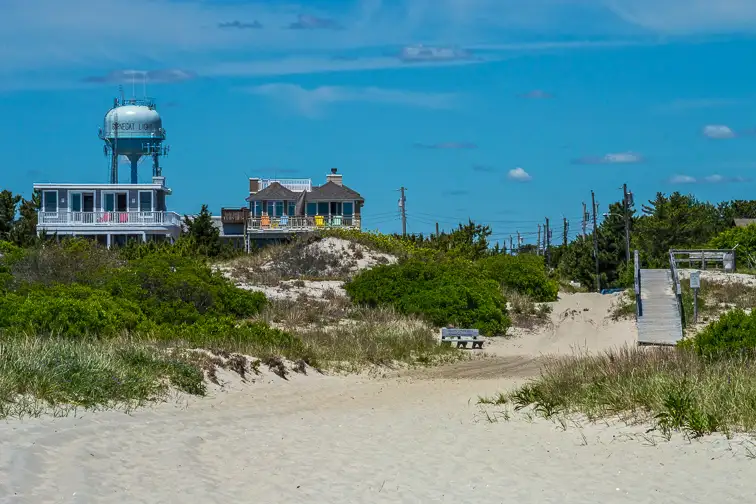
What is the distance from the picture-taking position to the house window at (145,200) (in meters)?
69.8

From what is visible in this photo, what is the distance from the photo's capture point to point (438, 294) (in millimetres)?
33531

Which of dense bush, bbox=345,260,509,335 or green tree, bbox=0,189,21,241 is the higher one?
green tree, bbox=0,189,21,241

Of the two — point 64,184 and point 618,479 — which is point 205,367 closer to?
point 618,479

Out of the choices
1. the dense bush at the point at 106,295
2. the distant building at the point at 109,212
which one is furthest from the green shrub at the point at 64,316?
the distant building at the point at 109,212

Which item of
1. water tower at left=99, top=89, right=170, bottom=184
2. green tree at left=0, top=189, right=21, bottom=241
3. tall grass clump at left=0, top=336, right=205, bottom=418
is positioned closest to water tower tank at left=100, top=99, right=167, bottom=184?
water tower at left=99, top=89, right=170, bottom=184

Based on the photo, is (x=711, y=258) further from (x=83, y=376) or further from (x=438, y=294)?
(x=83, y=376)

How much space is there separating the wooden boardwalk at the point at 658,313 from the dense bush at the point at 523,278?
3.70 m

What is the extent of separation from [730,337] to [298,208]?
184 ft

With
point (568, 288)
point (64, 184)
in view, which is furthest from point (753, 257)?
point (64, 184)

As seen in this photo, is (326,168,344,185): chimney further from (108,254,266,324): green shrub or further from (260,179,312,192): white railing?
(108,254,266,324): green shrub

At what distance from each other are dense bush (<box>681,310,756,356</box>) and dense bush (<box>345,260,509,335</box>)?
13.0 meters

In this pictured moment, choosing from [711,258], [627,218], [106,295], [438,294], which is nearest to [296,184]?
[627,218]

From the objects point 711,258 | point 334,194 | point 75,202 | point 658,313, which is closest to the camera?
point 658,313

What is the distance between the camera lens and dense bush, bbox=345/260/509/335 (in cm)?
3259
